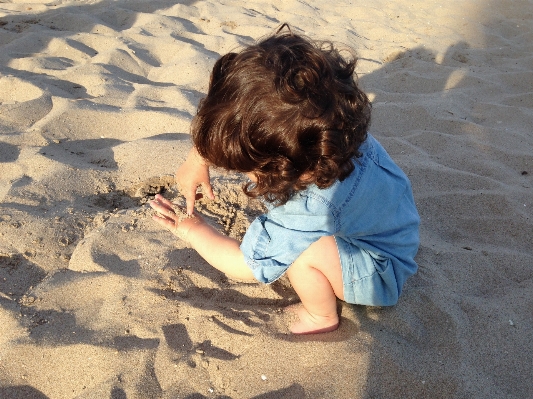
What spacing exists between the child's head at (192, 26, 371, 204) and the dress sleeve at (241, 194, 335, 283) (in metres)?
0.05

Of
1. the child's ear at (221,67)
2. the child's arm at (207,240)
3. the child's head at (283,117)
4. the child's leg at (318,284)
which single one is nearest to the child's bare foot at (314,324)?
the child's leg at (318,284)

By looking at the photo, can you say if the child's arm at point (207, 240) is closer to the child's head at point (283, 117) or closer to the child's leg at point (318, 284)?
the child's leg at point (318, 284)

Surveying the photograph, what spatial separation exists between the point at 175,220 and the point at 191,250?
0.13 meters

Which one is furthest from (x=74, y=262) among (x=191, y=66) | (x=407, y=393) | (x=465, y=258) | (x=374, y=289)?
(x=191, y=66)

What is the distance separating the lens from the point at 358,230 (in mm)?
1414

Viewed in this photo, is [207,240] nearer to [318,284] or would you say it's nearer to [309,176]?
[318,284]

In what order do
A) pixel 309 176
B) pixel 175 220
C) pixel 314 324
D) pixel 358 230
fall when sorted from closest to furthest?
pixel 309 176
pixel 358 230
pixel 314 324
pixel 175 220

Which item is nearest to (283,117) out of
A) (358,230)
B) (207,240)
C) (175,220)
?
(358,230)

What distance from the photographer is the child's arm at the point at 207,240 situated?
155 centimetres

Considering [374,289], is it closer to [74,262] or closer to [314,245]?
[314,245]

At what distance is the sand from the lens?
136 cm

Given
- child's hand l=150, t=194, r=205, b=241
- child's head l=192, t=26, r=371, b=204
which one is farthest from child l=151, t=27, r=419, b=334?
child's hand l=150, t=194, r=205, b=241

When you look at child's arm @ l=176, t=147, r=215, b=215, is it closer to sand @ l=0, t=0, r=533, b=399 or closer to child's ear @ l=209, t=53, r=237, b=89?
sand @ l=0, t=0, r=533, b=399

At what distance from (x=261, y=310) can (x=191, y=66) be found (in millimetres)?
2218
